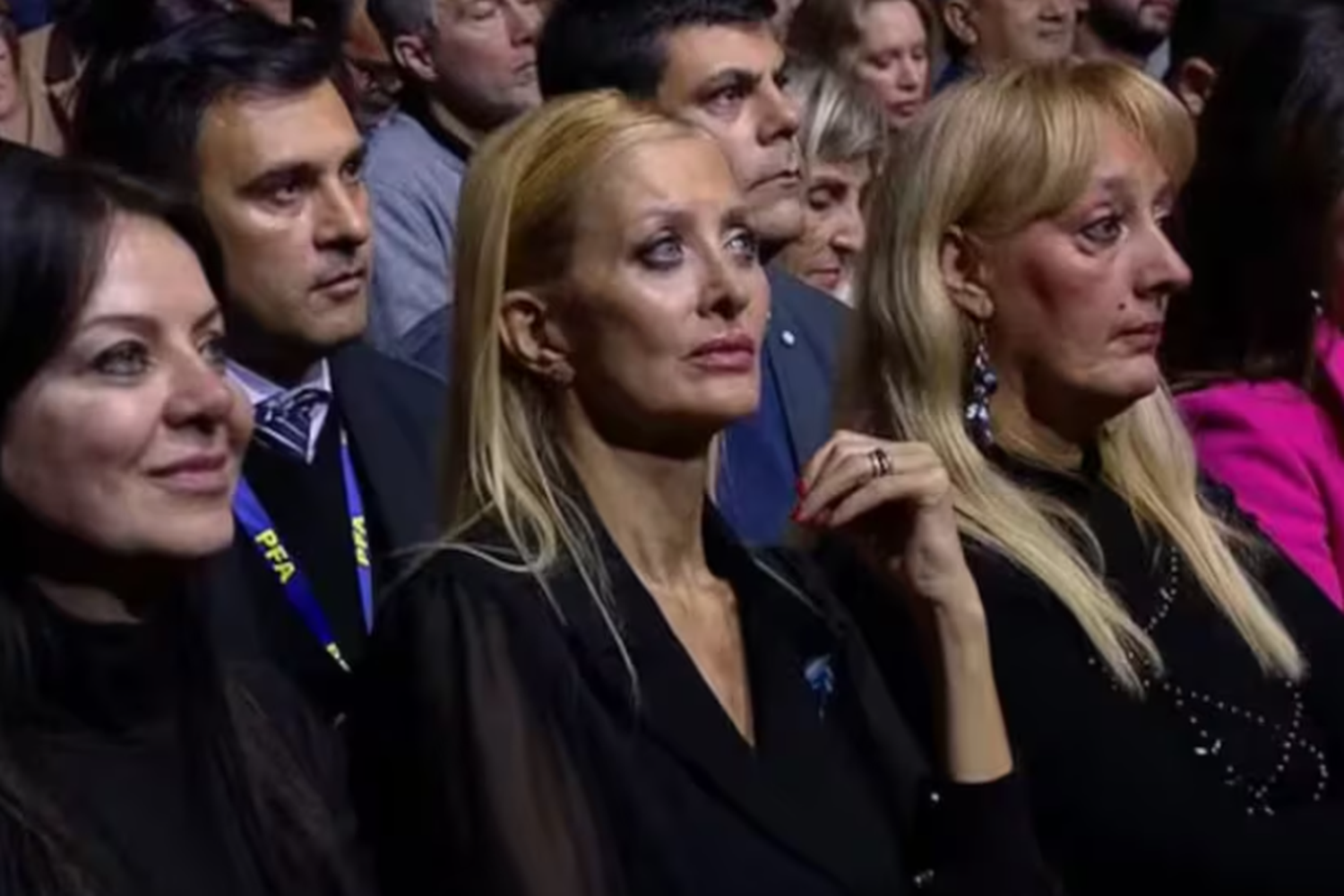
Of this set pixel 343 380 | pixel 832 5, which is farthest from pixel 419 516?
pixel 832 5

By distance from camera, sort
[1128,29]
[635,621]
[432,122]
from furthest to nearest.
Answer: [1128,29]
[432,122]
[635,621]

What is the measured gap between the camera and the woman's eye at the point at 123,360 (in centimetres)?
280

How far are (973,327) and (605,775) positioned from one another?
895 mm

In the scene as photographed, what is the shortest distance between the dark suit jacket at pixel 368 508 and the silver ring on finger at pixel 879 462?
1.64 feet

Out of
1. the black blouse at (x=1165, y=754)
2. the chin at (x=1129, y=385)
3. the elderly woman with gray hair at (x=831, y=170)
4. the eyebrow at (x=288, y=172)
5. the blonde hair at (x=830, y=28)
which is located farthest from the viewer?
the blonde hair at (x=830, y=28)

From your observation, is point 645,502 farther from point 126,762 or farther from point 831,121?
point 831,121

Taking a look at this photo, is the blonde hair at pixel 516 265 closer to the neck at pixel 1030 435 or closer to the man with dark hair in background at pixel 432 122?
the neck at pixel 1030 435

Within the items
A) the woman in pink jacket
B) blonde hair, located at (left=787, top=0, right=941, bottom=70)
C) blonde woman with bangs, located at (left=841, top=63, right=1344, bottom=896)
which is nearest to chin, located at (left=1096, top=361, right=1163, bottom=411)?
blonde woman with bangs, located at (left=841, top=63, right=1344, bottom=896)

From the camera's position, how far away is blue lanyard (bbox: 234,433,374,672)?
3703mm

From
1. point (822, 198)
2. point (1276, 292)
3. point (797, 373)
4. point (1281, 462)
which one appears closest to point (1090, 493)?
point (1281, 462)

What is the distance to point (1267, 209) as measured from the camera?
13.5 ft

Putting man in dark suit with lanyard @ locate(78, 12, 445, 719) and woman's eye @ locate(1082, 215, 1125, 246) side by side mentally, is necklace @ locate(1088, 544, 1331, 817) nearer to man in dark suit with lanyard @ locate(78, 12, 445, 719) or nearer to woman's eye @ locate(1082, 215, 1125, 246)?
woman's eye @ locate(1082, 215, 1125, 246)

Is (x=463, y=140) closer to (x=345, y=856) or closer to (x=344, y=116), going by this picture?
(x=344, y=116)

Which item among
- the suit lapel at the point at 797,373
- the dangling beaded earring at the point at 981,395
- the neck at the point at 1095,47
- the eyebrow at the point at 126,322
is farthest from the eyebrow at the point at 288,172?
the neck at the point at 1095,47
